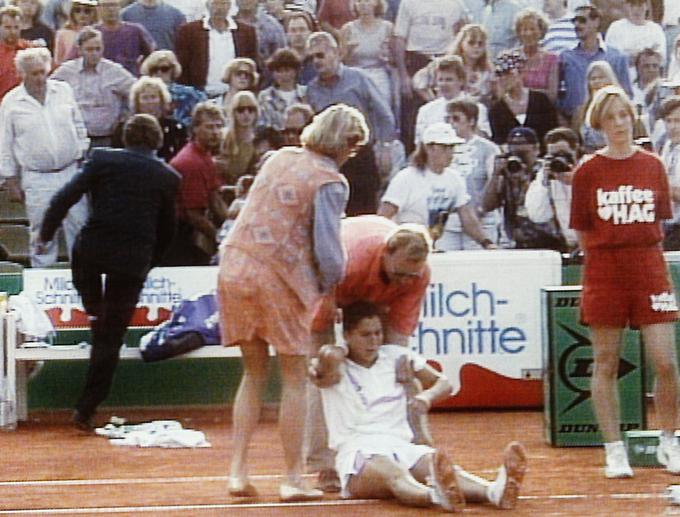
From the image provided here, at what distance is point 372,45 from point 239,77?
887 millimetres

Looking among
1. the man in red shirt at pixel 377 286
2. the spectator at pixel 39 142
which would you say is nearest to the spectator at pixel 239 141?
the spectator at pixel 39 142

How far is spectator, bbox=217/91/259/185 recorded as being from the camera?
36.5ft

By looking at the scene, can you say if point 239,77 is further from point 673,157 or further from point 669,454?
point 669,454

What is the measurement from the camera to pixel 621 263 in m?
7.95

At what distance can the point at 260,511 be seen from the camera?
696 centimetres

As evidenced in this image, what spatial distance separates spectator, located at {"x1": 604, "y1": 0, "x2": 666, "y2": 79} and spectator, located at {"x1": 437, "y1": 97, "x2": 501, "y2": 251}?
1121 mm

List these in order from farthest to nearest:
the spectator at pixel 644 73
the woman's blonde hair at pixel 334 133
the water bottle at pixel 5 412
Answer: the spectator at pixel 644 73, the water bottle at pixel 5 412, the woman's blonde hair at pixel 334 133

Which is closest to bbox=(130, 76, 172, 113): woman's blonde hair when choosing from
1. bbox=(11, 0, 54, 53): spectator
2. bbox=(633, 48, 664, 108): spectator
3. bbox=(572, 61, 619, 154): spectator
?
bbox=(11, 0, 54, 53): spectator

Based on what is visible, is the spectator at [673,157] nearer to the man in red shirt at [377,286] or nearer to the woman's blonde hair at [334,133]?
the man in red shirt at [377,286]

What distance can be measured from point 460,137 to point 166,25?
6.60 feet

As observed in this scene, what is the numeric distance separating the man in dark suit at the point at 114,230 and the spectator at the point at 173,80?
45.7 inches

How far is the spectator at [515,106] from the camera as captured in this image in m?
11.4

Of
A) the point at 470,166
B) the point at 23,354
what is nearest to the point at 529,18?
the point at 470,166

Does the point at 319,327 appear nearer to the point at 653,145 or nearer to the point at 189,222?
the point at 189,222
